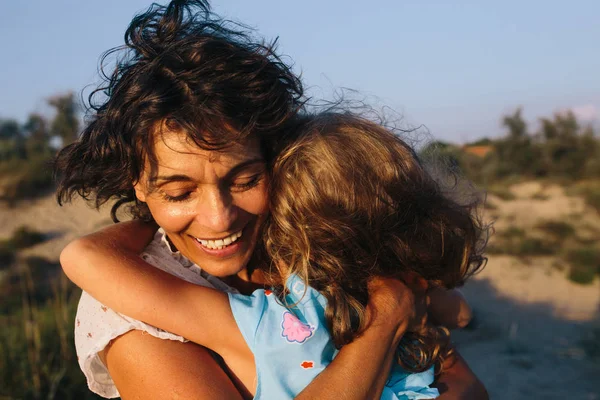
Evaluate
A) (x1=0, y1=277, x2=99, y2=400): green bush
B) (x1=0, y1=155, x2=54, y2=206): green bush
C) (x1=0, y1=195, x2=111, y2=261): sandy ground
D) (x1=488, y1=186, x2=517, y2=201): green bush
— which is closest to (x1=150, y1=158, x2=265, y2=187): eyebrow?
(x1=0, y1=277, x2=99, y2=400): green bush

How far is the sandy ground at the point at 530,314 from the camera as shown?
6637 millimetres

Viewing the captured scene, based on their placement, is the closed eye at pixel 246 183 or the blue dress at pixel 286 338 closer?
the blue dress at pixel 286 338

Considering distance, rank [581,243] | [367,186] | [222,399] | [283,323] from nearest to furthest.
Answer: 1. [222,399]
2. [283,323]
3. [367,186]
4. [581,243]

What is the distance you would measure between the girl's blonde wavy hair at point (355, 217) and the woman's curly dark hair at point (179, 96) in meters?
0.20

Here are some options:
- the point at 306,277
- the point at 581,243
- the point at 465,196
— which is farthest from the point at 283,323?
the point at 581,243

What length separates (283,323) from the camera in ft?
6.16

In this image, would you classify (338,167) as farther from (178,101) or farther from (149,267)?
(149,267)

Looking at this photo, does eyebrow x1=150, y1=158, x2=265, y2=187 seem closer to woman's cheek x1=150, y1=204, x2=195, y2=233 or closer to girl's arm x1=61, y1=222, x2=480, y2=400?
woman's cheek x1=150, y1=204, x2=195, y2=233

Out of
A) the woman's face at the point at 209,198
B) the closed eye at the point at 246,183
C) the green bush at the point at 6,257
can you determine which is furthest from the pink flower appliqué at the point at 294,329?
the green bush at the point at 6,257

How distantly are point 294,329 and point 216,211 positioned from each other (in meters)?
0.51

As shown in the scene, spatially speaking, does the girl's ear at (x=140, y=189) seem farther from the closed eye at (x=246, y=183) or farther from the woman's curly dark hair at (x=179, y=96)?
the closed eye at (x=246, y=183)

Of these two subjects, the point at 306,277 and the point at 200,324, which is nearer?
the point at 200,324

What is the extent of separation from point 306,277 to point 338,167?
1.50 ft

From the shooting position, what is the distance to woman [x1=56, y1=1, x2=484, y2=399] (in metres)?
1.83
